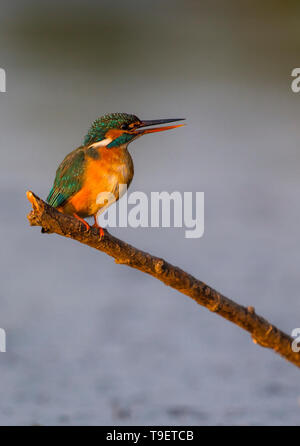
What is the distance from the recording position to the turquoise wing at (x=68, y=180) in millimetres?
2873

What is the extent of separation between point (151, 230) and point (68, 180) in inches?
114

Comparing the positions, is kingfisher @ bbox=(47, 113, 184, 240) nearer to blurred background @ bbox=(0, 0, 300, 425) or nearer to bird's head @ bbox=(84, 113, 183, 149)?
bird's head @ bbox=(84, 113, 183, 149)

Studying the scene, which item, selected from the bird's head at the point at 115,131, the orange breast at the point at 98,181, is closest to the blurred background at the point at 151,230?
the orange breast at the point at 98,181

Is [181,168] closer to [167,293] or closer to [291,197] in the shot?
[291,197]

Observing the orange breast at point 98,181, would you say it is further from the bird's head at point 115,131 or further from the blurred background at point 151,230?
the blurred background at point 151,230

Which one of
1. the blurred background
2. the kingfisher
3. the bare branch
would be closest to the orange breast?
the kingfisher

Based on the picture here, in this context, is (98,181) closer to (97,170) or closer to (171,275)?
(97,170)

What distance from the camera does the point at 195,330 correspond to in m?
4.50

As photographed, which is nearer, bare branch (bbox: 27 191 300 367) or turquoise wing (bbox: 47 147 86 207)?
bare branch (bbox: 27 191 300 367)

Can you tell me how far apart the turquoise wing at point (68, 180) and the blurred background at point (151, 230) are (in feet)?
3.92

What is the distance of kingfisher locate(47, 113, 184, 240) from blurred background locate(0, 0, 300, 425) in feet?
3.91

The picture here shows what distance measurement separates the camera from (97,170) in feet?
9.49

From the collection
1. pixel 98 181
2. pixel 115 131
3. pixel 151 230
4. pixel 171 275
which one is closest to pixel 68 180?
pixel 98 181

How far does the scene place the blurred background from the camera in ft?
12.9
